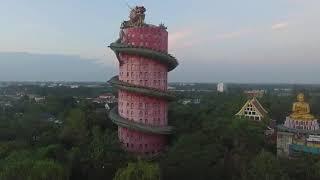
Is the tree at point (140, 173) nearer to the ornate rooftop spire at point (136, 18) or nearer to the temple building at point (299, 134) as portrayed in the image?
the temple building at point (299, 134)

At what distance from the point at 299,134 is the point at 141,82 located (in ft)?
37.4

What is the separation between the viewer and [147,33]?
36.0 m

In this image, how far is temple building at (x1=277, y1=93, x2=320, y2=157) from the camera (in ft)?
Answer: 113

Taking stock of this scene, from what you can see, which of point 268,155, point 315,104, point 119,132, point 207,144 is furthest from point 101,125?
point 315,104

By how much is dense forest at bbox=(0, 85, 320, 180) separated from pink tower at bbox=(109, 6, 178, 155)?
1.67 meters

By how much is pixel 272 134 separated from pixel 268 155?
949 cm

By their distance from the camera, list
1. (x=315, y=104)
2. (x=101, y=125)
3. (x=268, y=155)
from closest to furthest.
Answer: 1. (x=268, y=155)
2. (x=101, y=125)
3. (x=315, y=104)

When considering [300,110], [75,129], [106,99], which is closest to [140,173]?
[75,129]

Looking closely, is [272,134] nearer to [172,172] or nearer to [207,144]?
[207,144]

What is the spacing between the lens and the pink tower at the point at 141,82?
35781 millimetres

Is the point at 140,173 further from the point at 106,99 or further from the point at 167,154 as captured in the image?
the point at 106,99

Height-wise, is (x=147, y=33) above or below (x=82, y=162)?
above

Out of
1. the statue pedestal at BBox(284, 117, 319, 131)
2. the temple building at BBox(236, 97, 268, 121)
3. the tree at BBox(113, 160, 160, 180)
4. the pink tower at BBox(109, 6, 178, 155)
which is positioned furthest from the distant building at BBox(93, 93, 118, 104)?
the tree at BBox(113, 160, 160, 180)

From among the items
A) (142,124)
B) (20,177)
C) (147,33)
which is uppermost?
(147,33)
